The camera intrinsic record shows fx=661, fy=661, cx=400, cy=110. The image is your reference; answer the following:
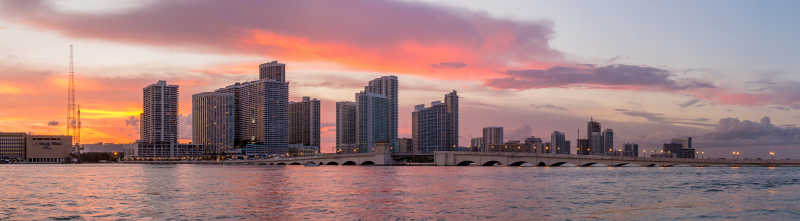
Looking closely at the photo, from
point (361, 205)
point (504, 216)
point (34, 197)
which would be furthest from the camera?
point (34, 197)

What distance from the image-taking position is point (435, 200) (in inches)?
2415

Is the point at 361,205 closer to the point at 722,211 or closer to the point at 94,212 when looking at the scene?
the point at 94,212

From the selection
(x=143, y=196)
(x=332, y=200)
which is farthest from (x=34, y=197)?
(x=332, y=200)

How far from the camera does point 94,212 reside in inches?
1975

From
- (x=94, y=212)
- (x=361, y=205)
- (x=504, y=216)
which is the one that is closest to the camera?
(x=504, y=216)

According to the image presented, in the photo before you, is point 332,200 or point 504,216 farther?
point 332,200

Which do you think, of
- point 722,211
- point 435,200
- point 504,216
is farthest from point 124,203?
point 722,211

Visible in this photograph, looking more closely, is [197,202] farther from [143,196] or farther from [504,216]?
[504,216]

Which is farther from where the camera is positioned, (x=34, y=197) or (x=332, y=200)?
(x=34, y=197)

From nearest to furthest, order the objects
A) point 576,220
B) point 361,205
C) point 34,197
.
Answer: point 576,220, point 361,205, point 34,197

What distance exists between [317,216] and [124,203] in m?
22.4

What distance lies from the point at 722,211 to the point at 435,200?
943 inches

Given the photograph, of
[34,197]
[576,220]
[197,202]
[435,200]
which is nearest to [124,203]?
[197,202]

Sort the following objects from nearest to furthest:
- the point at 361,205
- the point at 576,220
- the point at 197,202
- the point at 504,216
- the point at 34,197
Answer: the point at 576,220
the point at 504,216
the point at 361,205
the point at 197,202
the point at 34,197
